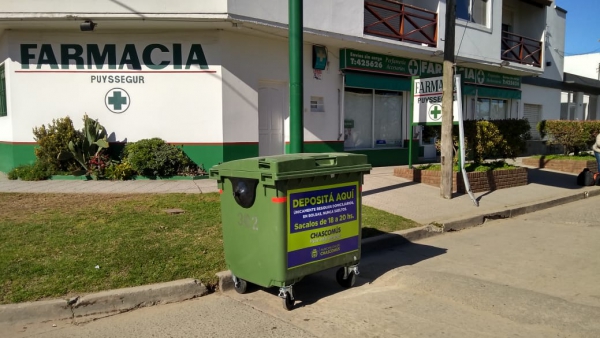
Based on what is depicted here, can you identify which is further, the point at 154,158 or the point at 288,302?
the point at 154,158

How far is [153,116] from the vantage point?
1169 centimetres

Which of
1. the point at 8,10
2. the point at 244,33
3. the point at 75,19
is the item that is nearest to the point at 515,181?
the point at 244,33

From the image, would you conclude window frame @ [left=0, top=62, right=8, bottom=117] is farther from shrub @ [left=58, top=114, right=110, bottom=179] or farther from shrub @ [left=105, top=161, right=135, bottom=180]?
shrub @ [left=105, top=161, right=135, bottom=180]

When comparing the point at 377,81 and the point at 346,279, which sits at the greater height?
the point at 377,81

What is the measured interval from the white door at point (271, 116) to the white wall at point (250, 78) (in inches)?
8.5

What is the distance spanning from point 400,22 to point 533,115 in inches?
440

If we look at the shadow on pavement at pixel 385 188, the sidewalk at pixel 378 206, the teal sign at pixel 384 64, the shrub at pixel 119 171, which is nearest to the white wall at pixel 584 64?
the teal sign at pixel 384 64

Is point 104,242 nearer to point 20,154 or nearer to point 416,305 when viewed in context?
point 416,305

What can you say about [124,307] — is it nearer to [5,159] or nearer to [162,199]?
[162,199]

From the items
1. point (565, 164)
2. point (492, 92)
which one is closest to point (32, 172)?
point (565, 164)

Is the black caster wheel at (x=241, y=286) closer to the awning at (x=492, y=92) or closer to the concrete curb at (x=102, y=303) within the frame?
the concrete curb at (x=102, y=303)

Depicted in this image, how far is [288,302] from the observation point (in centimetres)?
468

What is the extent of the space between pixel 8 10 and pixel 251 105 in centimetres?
577

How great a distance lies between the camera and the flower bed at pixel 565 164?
598 inches
